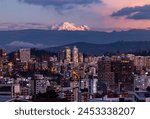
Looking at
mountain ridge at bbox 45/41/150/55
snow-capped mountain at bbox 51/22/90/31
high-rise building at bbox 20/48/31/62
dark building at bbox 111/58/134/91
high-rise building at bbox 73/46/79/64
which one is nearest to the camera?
snow-capped mountain at bbox 51/22/90/31

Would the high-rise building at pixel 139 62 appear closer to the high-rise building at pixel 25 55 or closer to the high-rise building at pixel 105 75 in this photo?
the high-rise building at pixel 105 75

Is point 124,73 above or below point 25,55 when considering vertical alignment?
below

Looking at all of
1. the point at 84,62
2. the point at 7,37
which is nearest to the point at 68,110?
the point at 7,37

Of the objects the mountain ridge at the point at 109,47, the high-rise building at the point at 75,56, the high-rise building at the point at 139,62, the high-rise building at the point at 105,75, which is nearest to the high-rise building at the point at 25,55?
the high-rise building at the point at 75,56

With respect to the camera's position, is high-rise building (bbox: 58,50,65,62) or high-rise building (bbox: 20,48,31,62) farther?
high-rise building (bbox: 20,48,31,62)

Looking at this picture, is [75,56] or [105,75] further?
[105,75]

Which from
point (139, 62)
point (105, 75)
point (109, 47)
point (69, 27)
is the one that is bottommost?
point (105, 75)

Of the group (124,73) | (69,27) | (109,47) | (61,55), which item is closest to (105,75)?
(124,73)

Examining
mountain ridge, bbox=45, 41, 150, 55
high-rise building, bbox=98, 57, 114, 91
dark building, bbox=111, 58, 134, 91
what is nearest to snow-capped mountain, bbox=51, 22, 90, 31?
mountain ridge, bbox=45, 41, 150, 55

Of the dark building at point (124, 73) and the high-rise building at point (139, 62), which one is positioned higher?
the high-rise building at point (139, 62)

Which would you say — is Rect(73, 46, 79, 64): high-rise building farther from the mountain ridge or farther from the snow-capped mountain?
the snow-capped mountain

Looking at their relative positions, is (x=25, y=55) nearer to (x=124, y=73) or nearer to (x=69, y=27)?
(x=124, y=73)

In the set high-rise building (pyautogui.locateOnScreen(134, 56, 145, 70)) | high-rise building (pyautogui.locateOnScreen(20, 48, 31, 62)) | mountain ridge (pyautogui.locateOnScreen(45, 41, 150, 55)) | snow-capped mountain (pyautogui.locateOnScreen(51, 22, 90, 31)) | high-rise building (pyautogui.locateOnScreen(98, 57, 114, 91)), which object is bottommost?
high-rise building (pyautogui.locateOnScreen(98, 57, 114, 91))
